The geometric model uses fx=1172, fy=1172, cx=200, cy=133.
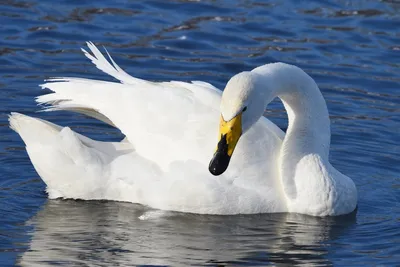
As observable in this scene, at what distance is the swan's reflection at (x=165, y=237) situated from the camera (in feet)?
29.6

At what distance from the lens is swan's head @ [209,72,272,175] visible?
914 centimetres

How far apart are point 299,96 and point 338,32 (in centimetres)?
588

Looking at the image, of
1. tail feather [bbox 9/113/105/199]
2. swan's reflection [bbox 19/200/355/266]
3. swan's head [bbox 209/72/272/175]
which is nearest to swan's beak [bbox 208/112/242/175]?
swan's head [bbox 209/72/272/175]

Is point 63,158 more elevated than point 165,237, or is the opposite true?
point 63,158

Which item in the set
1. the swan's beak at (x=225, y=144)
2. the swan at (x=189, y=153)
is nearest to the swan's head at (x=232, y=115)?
the swan's beak at (x=225, y=144)

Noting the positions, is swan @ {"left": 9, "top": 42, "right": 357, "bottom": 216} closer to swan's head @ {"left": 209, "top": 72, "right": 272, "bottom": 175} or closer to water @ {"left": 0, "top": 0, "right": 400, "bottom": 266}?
water @ {"left": 0, "top": 0, "right": 400, "bottom": 266}

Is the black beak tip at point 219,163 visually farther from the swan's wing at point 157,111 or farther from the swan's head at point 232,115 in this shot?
the swan's wing at point 157,111

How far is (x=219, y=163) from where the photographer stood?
912cm

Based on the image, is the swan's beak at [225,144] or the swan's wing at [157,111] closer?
the swan's beak at [225,144]

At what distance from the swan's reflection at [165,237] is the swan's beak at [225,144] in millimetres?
677

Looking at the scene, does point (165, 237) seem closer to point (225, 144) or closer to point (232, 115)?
point (225, 144)

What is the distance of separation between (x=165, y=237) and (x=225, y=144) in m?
0.98

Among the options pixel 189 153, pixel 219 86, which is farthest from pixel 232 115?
pixel 219 86

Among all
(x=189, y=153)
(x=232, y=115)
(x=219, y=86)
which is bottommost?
(x=189, y=153)
